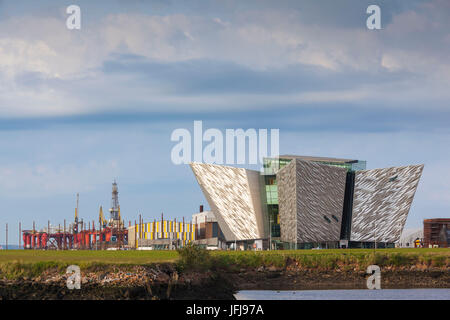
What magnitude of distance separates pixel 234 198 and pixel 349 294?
162 feet

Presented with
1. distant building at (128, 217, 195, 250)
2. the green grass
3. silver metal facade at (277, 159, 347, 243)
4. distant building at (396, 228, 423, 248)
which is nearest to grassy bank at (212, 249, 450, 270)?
the green grass

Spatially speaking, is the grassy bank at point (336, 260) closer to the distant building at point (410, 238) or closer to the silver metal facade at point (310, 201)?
the silver metal facade at point (310, 201)

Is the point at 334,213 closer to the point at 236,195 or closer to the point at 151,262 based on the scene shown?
the point at 236,195

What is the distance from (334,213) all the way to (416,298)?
52.0m

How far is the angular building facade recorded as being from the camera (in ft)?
315

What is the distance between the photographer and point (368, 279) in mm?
61344

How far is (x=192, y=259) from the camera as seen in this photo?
48375 millimetres

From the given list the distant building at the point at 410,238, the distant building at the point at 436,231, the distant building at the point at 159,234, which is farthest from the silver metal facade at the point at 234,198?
the distant building at the point at 159,234

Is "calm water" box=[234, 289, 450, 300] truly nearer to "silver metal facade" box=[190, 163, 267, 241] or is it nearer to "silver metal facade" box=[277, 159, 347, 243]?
"silver metal facade" box=[277, 159, 347, 243]

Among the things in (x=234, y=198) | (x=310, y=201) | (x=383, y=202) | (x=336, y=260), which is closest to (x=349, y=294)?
(x=336, y=260)

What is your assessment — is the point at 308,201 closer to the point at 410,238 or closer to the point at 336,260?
the point at 336,260

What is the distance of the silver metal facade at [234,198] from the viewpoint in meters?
96.2
